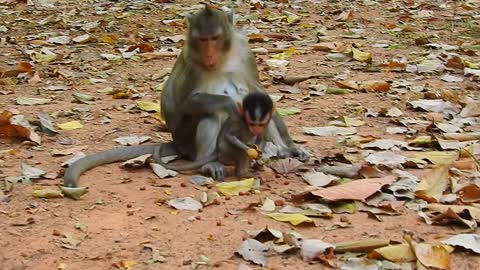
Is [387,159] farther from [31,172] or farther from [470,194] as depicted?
[31,172]

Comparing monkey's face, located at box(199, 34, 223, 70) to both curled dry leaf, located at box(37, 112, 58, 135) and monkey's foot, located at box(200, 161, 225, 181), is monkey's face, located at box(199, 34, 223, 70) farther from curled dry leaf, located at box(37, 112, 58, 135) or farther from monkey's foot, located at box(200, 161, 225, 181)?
curled dry leaf, located at box(37, 112, 58, 135)

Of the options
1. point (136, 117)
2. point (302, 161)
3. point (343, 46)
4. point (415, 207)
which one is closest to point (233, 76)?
point (302, 161)

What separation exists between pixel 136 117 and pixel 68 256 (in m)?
2.87

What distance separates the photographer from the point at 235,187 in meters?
4.61

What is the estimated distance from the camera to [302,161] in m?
5.09

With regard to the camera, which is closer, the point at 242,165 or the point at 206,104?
the point at 242,165

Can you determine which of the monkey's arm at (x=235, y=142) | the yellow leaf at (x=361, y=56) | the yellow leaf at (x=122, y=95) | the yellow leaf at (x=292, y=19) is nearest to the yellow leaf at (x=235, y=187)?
the monkey's arm at (x=235, y=142)

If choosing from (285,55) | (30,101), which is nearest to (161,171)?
(30,101)

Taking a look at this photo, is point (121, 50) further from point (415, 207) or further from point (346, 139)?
point (415, 207)

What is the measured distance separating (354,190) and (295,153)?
899mm

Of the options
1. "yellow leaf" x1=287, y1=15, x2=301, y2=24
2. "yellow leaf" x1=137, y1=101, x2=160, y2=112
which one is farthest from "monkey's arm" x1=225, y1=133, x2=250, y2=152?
"yellow leaf" x1=287, y1=15, x2=301, y2=24

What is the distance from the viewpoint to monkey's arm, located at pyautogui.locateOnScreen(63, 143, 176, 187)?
4.62m

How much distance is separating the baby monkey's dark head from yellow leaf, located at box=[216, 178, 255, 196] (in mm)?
331

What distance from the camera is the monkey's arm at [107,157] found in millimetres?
4625
